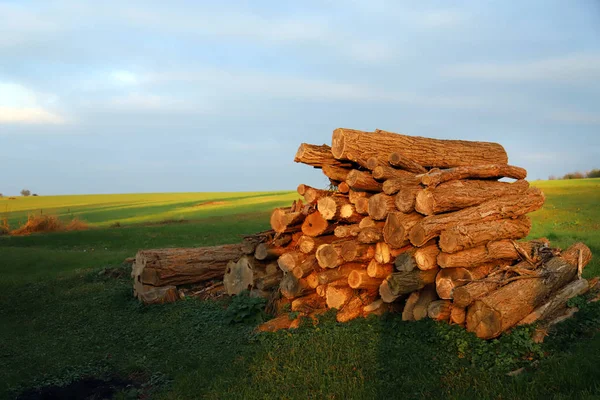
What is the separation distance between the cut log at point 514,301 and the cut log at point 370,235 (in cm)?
225

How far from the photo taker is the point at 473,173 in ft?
36.8

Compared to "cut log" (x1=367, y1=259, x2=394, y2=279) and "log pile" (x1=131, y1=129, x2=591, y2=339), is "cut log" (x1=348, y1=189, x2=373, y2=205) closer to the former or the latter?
"log pile" (x1=131, y1=129, x2=591, y2=339)

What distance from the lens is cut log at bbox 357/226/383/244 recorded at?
397 inches

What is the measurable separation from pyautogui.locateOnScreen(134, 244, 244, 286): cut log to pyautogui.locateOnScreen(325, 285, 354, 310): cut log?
3.89 metres

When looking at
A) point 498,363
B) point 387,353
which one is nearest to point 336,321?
point 387,353

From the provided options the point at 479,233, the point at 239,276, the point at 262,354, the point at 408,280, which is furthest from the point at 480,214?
the point at 239,276

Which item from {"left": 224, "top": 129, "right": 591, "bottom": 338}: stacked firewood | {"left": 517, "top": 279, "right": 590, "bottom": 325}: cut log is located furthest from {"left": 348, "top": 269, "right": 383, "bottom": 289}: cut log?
{"left": 517, "top": 279, "right": 590, "bottom": 325}: cut log

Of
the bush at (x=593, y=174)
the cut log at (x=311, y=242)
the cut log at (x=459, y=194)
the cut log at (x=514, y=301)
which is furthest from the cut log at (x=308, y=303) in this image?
the bush at (x=593, y=174)

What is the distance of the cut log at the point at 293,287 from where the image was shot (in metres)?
10.7

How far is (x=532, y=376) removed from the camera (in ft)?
23.4

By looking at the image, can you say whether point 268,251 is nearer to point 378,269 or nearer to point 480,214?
point 378,269

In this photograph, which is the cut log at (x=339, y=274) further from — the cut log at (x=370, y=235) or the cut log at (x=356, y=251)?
the cut log at (x=370, y=235)

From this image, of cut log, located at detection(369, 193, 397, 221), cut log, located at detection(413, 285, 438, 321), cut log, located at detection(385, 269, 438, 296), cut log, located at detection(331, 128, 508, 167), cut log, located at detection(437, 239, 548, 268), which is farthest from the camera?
cut log, located at detection(331, 128, 508, 167)

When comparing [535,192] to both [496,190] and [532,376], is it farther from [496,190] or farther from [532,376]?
[532,376]
